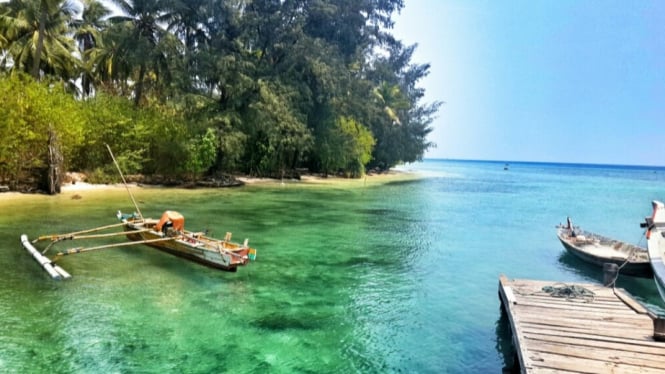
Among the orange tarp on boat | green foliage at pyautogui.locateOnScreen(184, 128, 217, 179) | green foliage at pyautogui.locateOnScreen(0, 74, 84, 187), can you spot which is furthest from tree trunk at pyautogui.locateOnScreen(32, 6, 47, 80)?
the orange tarp on boat

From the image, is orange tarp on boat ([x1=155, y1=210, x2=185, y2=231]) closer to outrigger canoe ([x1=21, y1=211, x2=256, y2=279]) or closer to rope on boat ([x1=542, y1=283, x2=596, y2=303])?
outrigger canoe ([x1=21, y1=211, x2=256, y2=279])

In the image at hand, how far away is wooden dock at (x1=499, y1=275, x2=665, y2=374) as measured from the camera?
4.53 m

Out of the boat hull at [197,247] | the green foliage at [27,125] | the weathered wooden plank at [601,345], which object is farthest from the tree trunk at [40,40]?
the weathered wooden plank at [601,345]

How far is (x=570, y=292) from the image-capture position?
274 inches

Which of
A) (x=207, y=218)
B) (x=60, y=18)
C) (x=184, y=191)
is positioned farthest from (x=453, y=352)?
(x=60, y=18)

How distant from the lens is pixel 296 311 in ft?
24.4

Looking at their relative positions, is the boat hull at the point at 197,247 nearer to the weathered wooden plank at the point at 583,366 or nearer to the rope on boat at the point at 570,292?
the rope on boat at the point at 570,292

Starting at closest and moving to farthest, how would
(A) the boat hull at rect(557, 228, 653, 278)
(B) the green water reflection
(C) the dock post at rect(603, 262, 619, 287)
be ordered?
(B) the green water reflection
(C) the dock post at rect(603, 262, 619, 287)
(A) the boat hull at rect(557, 228, 653, 278)

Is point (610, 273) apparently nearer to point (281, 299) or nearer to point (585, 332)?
point (585, 332)

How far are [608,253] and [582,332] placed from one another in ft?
23.9

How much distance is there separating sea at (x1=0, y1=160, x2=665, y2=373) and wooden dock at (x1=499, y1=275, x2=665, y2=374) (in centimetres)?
68

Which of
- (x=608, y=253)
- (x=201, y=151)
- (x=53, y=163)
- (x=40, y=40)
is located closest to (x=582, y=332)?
(x=608, y=253)

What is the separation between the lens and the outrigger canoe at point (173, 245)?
8695mm

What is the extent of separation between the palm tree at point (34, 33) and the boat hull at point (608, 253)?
29.2 m
